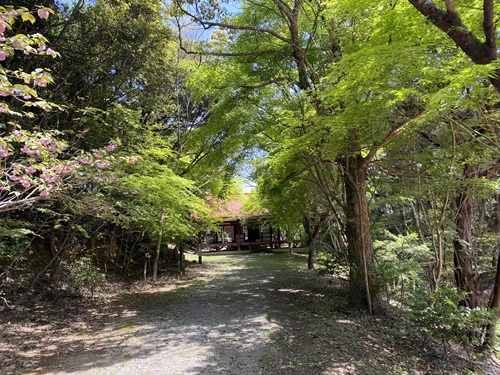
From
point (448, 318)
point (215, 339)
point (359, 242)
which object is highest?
point (359, 242)

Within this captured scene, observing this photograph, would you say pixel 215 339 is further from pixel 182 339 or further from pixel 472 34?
pixel 472 34

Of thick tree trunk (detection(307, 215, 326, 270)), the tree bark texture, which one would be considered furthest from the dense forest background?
thick tree trunk (detection(307, 215, 326, 270))

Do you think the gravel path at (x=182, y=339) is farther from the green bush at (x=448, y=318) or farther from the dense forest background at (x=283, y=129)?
the green bush at (x=448, y=318)

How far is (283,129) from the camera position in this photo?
758 cm

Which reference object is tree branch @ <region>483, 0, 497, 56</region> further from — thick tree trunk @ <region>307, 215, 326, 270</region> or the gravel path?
thick tree trunk @ <region>307, 215, 326, 270</region>

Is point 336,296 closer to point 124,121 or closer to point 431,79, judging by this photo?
point 431,79

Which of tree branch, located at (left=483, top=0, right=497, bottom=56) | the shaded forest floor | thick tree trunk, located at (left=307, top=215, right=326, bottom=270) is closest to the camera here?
tree branch, located at (left=483, top=0, right=497, bottom=56)

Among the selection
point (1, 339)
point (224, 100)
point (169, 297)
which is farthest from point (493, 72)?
point (169, 297)

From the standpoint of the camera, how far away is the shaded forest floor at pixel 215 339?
4.08 meters

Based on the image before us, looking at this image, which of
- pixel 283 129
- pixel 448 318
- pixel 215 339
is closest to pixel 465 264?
pixel 448 318

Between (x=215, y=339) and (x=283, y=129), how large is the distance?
494cm

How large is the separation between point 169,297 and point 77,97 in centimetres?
564

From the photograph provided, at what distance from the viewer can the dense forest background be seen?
4121 millimetres

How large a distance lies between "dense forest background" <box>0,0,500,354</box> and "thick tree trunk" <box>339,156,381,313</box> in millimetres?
35
